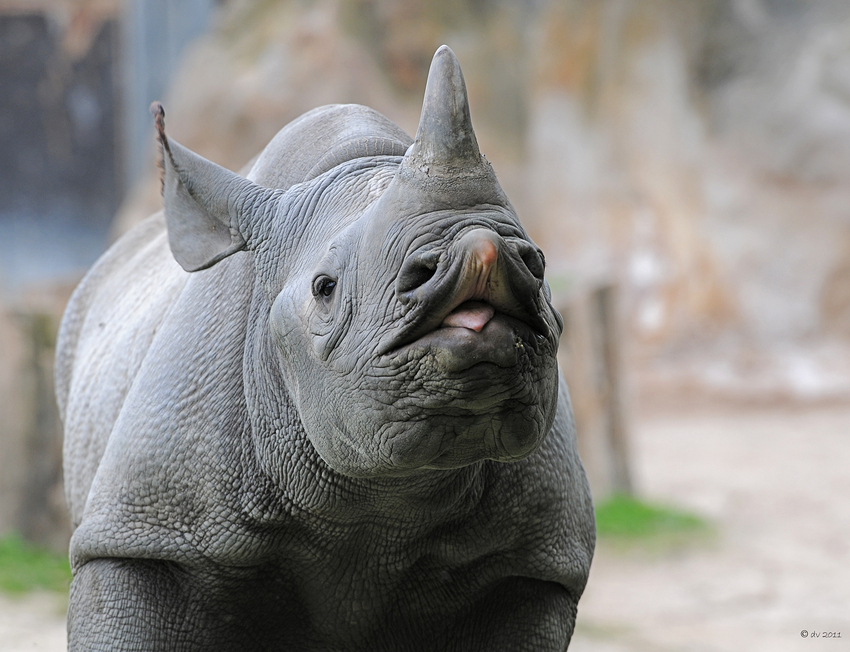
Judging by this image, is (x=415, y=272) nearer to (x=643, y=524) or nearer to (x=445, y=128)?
(x=445, y=128)

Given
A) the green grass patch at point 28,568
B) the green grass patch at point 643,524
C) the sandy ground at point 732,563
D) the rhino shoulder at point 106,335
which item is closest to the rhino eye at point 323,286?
the rhino shoulder at point 106,335

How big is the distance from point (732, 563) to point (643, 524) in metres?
0.70

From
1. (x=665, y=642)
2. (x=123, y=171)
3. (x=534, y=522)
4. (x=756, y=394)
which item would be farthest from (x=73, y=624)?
(x=123, y=171)

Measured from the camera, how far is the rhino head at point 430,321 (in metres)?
1.92

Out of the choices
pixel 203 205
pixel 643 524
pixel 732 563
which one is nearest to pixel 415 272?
pixel 203 205

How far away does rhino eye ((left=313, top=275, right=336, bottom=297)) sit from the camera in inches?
87.8

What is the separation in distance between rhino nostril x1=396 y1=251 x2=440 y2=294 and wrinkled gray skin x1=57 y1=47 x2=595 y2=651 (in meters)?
0.06

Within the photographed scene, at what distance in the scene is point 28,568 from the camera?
6.42m

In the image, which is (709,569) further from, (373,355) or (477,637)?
(373,355)

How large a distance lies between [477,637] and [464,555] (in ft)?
1.01

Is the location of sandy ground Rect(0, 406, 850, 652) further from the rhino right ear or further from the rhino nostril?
the rhino nostril

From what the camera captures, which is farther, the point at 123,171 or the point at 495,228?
the point at 123,171

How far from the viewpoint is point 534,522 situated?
2.72m

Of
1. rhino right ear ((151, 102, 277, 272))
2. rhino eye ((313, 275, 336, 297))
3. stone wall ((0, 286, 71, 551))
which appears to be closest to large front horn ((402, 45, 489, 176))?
rhino eye ((313, 275, 336, 297))
